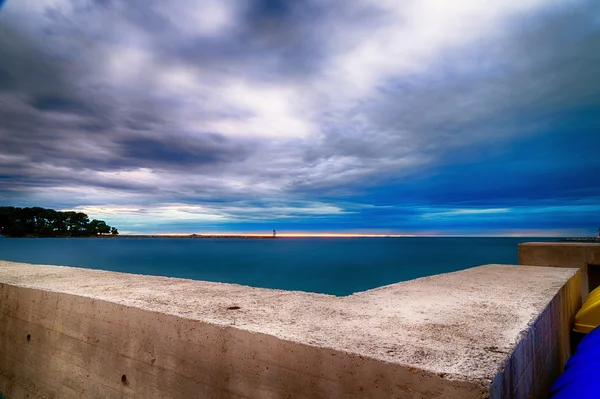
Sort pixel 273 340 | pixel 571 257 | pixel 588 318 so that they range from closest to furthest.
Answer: pixel 273 340, pixel 588 318, pixel 571 257

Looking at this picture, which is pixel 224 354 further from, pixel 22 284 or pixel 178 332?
pixel 22 284

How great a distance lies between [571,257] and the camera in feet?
29.1

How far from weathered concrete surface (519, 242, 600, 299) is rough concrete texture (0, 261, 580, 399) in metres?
5.27

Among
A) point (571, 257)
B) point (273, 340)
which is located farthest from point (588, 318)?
point (273, 340)

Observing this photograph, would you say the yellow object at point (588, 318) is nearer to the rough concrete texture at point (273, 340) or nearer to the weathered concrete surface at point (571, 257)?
the rough concrete texture at point (273, 340)

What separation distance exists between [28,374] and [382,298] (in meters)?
4.05

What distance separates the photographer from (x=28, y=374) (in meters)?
3.89

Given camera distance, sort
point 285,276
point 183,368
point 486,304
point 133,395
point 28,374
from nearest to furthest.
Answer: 1. point 183,368
2. point 133,395
3. point 486,304
4. point 28,374
5. point 285,276

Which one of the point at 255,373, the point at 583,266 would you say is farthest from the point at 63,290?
the point at 583,266

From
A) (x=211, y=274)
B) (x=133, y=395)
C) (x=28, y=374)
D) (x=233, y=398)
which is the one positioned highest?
(x=233, y=398)

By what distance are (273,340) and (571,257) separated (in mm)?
9870

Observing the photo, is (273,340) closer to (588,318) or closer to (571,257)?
(588,318)

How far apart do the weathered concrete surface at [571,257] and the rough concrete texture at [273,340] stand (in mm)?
5275

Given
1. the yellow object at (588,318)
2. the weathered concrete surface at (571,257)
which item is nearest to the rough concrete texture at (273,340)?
the yellow object at (588,318)
